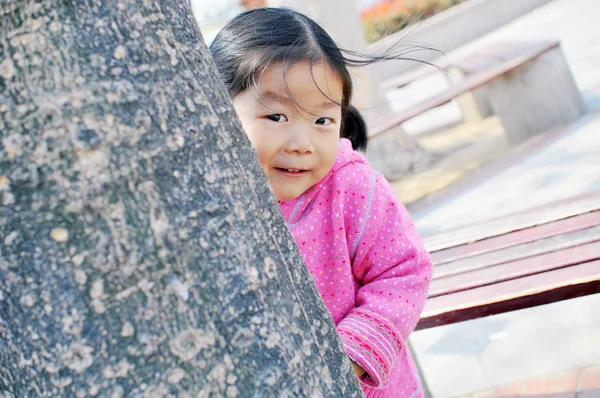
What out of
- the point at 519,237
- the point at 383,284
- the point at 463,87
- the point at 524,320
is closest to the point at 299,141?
the point at 383,284

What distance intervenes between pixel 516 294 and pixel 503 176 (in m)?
3.51

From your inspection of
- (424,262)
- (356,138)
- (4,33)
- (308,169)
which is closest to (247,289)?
(4,33)

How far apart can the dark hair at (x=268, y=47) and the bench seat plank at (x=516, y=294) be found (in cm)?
83

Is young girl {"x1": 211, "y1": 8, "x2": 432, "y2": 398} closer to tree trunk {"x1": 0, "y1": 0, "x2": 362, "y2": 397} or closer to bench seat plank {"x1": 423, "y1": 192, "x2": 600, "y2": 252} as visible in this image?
tree trunk {"x1": 0, "y1": 0, "x2": 362, "y2": 397}

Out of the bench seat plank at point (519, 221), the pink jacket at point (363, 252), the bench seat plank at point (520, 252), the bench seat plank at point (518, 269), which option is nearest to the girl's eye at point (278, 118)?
the pink jacket at point (363, 252)

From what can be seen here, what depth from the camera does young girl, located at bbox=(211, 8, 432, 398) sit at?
1503 mm

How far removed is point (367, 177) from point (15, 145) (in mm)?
1107

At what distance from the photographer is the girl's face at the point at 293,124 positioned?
150 centimetres

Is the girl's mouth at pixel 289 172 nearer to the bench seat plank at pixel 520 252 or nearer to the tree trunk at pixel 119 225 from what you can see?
the tree trunk at pixel 119 225

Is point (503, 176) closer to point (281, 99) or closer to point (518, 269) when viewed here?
point (518, 269)

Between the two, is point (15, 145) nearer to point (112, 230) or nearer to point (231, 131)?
point (112, 230)

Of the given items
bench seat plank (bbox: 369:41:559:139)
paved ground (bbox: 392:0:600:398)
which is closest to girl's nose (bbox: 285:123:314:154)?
paved ground (bbox: 392:0:600:398)

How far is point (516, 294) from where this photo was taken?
2.16 metres

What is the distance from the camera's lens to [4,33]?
2.15 feet
